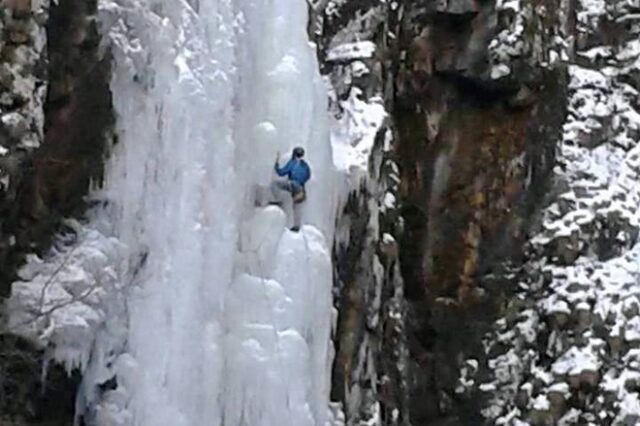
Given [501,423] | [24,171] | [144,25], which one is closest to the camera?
[24,171]

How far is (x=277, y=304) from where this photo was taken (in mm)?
10430

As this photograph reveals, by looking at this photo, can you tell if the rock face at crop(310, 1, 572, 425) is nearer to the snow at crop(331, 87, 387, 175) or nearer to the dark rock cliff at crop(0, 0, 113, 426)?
the snow at crop(331, 87, 387, 175)

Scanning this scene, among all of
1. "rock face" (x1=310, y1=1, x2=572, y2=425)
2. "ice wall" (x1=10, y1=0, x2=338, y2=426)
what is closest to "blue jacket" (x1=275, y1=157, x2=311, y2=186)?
"ice wall" (x1=10, y1=0, x2=338, y2=426)

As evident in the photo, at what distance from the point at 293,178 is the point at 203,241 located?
113 cm

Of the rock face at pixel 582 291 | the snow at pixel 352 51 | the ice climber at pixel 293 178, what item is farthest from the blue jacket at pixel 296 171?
the rock face at pixel 582 291

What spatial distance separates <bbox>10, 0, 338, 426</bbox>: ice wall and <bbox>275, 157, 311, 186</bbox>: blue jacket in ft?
0.56

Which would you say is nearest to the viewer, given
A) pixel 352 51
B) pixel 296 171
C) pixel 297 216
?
pixel 296 171

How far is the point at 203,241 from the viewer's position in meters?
10.0

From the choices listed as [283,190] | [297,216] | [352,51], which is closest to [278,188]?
[283,190]

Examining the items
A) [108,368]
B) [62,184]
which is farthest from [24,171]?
[108,368]

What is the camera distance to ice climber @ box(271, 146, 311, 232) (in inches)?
422

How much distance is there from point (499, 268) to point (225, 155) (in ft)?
18.2

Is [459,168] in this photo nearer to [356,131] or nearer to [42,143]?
[356,131]

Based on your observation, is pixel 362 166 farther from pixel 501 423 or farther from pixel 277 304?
pixel 501 423
